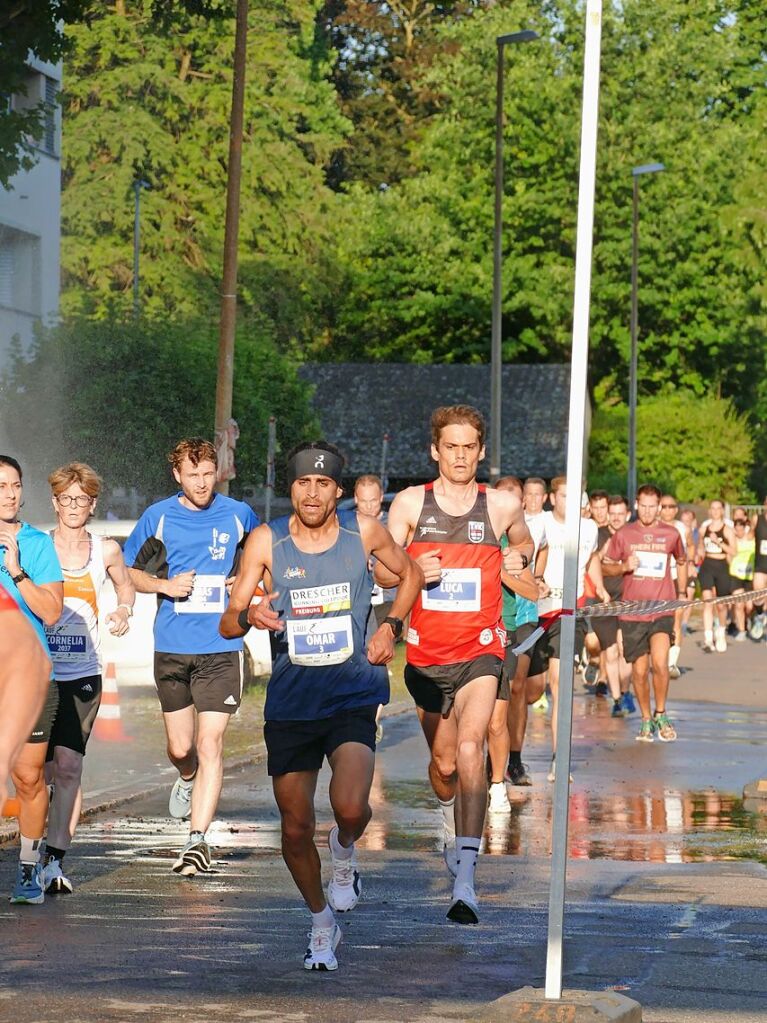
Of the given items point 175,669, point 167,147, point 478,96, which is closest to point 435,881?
point 175,669

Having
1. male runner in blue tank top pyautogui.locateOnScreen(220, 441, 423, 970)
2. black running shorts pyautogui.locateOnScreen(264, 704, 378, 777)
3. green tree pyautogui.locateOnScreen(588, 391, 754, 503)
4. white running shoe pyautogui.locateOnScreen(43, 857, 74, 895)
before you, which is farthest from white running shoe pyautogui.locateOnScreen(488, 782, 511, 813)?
green tree pyautogui.locateOnScreen(588, 391, 754, 503)

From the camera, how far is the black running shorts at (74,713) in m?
9.45

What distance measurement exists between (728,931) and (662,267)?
58.9m

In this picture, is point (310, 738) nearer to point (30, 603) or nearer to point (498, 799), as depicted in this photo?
point (30, 603)

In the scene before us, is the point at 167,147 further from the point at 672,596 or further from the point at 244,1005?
the point at 244,1005

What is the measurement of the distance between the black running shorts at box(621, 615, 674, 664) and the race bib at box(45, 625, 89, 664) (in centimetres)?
794

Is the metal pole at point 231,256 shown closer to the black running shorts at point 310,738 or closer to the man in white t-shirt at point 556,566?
the man in white t-shirt at point 556,566

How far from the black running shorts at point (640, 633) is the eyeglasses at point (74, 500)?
25.7 ft

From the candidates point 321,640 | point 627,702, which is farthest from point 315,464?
point 627,702

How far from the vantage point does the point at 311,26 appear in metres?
68.1

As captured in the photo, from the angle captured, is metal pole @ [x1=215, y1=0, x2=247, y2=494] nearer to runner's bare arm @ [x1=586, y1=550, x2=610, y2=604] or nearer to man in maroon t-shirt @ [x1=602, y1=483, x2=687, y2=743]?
man in maroon t-shirt @ [x1=602, y1=483, x2=687, y2=743]

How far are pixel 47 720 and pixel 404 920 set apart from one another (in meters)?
1.74

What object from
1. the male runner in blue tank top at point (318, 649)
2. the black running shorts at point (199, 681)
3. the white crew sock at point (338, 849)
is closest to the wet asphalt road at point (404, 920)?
the white crew sock at point (338, 849)

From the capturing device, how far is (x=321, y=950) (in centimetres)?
738
